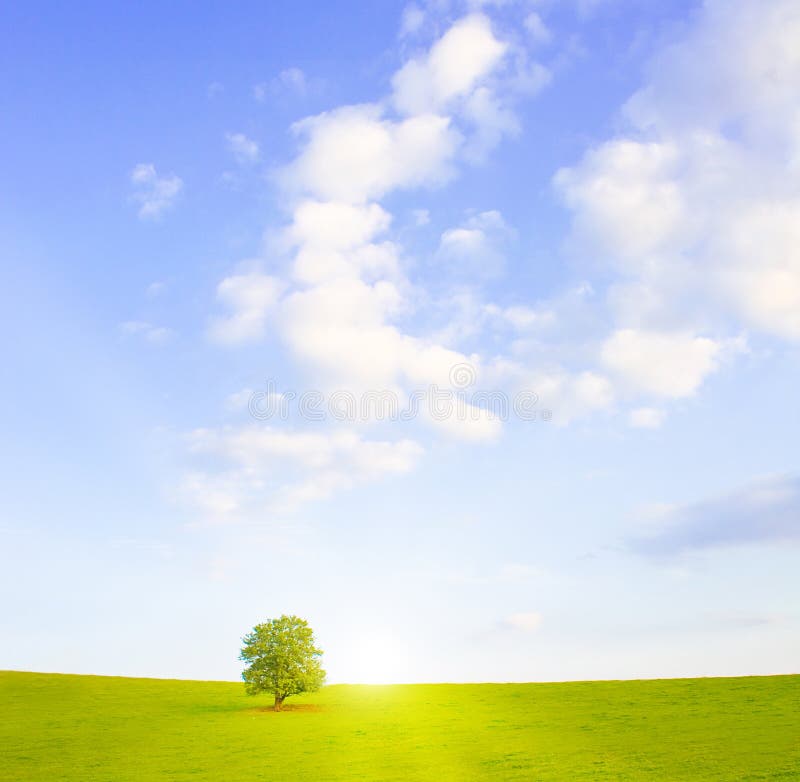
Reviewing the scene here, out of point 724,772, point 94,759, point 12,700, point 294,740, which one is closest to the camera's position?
point 724,772

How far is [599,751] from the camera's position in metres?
41.6

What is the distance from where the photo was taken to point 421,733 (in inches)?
1949

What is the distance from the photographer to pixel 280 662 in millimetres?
63156

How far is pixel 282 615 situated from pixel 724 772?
4403cm

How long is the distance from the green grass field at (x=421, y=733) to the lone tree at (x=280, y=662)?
2271mm

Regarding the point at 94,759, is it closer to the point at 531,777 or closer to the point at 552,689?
the point at 531,777

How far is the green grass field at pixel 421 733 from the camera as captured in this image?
3784 centimetres

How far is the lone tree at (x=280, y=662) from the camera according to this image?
2473 inches

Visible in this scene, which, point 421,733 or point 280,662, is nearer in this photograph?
point 421,733

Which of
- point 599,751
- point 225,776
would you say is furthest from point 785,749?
point 225,776

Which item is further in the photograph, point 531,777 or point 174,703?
point 174,703

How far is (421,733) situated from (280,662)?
18948 mm

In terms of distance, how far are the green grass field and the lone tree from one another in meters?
2.27

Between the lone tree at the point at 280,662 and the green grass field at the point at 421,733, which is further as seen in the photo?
the lone tree at the point at 280,662
